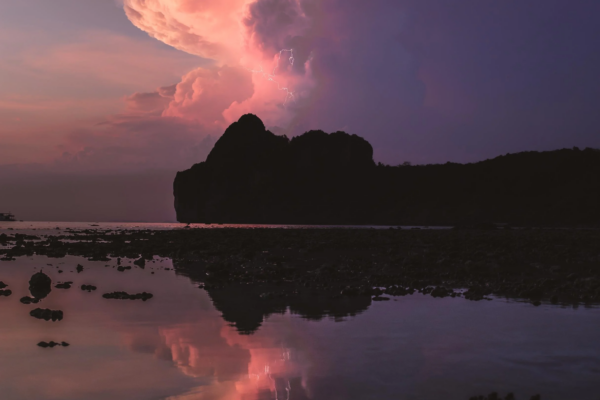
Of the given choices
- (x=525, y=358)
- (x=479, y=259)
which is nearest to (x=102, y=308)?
(x=525, y=358)

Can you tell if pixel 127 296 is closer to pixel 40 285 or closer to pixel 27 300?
pixel 27 300

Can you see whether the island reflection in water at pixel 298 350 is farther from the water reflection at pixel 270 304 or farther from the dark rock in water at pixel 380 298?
the dark rock in water at pixel 380 298

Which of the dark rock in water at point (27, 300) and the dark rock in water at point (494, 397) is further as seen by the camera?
the dark rock in water at point (27, 300)

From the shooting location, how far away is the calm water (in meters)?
6.57

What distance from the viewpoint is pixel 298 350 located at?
8469 millimetres

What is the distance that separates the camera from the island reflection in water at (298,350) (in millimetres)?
6598

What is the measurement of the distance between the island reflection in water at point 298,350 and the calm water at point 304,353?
2 cm

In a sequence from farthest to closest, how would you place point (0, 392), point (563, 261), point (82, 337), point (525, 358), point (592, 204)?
point (592, 204) < point (563, 261) < point (82, 337) < point (525, 358) < point (0, 392)

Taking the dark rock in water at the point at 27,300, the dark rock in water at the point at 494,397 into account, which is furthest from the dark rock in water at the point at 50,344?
the dark rock in water at the point at 494,397

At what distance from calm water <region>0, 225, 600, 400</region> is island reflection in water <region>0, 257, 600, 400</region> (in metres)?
0.02

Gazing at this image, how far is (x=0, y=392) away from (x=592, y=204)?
120 m

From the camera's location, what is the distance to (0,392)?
6.42 m

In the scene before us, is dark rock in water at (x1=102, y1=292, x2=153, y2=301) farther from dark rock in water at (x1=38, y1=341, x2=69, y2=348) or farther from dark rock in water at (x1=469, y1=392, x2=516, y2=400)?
dark rock in water at (x1=469, y1=392, x2=516, y2=400)

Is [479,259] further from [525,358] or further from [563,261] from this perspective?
[525,358]
